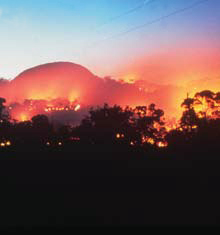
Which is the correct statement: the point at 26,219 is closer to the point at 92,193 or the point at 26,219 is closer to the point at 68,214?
the point at 68,214

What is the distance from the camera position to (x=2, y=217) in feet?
27.7

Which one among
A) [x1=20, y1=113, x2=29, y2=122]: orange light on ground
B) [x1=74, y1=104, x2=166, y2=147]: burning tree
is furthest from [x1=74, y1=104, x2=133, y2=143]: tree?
[x1=20, y1=113, x2=29, y2=122]: orange light on ground

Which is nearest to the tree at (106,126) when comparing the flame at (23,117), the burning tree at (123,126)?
the burning tree at (123,126)

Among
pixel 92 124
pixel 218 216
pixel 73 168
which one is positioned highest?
pixel 92 124

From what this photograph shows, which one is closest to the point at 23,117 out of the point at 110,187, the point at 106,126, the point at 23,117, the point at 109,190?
the point at 23,117

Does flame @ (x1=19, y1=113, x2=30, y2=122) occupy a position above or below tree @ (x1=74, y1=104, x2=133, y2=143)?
above

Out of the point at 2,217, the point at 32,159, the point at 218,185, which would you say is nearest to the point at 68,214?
the point at 2,217

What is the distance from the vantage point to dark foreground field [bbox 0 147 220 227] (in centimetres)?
822

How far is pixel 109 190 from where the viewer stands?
10.8 m

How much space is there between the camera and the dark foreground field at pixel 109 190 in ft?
27.0

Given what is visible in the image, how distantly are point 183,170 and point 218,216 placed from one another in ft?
17.4

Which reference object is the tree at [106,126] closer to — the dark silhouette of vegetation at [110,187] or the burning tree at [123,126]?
the burning tree at [123,126]

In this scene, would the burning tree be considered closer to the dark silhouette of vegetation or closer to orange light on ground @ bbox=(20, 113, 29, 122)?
the dark silhouette of vegetation

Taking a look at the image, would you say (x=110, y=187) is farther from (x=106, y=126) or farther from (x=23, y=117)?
(x=23, y=117)
